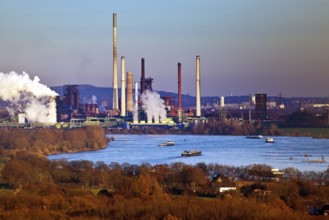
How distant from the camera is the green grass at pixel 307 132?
35.3m

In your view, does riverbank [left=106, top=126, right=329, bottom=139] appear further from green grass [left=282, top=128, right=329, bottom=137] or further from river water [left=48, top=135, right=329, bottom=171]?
river water [left=48, top=135, right=329, bottom=171]

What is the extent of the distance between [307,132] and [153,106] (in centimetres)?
864

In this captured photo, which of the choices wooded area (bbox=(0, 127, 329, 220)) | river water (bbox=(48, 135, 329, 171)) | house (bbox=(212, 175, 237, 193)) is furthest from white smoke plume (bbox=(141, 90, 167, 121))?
house (bbox=(212, 175, 237, 193))

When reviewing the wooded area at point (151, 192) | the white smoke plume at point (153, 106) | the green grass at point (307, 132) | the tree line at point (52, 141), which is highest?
the white smoke plume at point (153, 106)

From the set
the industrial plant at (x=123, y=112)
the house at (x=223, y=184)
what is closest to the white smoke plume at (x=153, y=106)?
the industrial plant at (x=123, y=112)

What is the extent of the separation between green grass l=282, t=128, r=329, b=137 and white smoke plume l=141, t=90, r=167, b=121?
21.6 feet

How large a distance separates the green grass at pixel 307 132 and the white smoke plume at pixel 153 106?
6592 mm

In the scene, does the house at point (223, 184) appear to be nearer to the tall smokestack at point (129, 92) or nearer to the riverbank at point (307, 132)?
the riverbank at point (307, 132)

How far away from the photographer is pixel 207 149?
26766mm

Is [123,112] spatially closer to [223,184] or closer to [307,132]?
[307,132]

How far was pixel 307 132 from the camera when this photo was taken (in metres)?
36.2

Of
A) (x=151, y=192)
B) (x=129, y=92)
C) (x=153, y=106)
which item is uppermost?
(x=129, y=92)

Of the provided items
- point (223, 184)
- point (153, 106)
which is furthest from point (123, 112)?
point (223, 184)

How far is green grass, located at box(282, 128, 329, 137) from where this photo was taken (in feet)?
116
